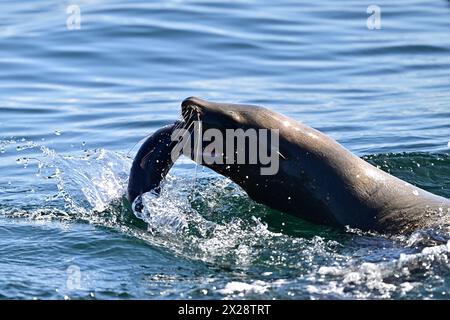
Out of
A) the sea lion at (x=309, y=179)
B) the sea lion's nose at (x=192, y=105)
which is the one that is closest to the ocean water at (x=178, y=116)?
the sea lion at (x=309, y=179)

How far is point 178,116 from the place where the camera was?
11.9 metres

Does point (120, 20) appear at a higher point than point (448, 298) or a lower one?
higher

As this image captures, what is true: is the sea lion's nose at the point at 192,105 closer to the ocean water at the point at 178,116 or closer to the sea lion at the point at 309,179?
the sea lion at the point at 309,179

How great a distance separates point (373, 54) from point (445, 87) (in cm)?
213

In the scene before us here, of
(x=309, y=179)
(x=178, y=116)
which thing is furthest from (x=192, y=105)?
(x=178, y=116)

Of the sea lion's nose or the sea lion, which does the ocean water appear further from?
the sea lion's nose

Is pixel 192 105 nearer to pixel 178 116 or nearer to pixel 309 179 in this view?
pixel 309 179

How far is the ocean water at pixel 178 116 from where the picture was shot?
6633mm

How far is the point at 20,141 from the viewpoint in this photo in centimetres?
1135

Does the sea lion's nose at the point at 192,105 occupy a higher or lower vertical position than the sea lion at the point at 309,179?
higher

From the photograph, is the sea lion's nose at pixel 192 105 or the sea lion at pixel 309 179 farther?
the sea lion at pixel 309 179
